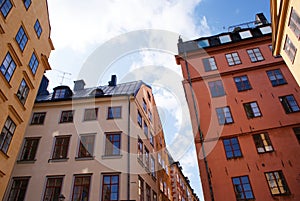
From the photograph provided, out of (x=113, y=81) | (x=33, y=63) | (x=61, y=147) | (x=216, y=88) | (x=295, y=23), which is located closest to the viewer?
(x=295, y=23)

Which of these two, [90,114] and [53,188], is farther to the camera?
[90,114]

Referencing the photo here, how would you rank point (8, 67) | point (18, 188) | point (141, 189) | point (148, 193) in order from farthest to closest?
point (148, 193)
point (141, 189)
point (18, 188)
point (8, 67)

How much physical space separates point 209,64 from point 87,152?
15609 millimetres

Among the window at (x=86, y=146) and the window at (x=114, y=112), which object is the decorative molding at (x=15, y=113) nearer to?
the window at (x=86, y=146)

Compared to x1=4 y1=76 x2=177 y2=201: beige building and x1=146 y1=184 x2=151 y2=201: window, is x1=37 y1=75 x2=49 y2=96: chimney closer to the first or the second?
x1=4 y1=76 x2=177 y2=201: beige building

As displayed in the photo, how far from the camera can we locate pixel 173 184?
3909 centimetres

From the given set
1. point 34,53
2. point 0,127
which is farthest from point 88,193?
point 34,53

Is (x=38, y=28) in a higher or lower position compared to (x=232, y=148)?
higher

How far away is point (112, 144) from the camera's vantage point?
68.1ft

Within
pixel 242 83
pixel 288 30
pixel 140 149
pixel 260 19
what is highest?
pixel 260 19

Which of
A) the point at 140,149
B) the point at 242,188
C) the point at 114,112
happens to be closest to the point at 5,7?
the point at 114,112

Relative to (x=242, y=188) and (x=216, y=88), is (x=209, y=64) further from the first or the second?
(x=242, y=188)

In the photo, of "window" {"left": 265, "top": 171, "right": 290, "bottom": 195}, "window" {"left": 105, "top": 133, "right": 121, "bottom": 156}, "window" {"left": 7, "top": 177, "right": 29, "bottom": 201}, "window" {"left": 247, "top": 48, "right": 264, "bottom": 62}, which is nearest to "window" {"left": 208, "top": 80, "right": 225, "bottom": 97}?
"window" {"left": 247, "top": 48, "right": 264, "bottom": 62}

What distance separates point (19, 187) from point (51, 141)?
15.1ft
